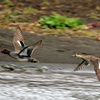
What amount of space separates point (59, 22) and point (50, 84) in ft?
19.2

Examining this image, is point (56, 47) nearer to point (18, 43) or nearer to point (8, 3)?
point (18, 43)

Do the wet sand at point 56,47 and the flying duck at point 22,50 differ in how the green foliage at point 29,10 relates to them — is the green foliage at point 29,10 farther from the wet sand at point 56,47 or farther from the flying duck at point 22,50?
the flying duck at point 22,50

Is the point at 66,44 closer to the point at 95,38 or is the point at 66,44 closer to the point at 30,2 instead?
the point at 95,38

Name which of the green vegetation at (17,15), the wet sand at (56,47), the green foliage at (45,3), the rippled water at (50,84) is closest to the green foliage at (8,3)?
the green vegetation at (17,15)

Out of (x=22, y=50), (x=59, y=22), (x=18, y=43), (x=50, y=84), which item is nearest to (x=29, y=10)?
(x=59, y=22)

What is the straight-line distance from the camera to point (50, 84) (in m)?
10.8

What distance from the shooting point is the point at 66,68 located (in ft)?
42.2

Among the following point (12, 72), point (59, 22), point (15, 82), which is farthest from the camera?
point (59, 22)

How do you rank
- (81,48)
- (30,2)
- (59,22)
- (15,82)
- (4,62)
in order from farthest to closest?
1. (30,2)
2. (59,22)
3. (81,48)
4. (4,62)
5. (15,82)

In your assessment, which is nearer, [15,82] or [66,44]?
[15,82]

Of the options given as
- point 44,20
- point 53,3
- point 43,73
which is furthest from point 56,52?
point 53,3

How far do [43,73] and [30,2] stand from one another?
759cm

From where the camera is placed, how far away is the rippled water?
9.66 metres

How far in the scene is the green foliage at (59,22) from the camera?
16.4 meters
